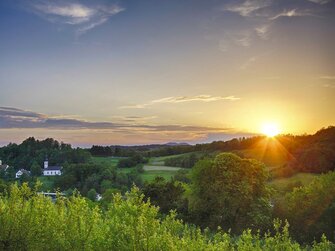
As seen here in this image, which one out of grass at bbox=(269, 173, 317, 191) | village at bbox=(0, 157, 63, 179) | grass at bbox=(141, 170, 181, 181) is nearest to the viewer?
grass at bbox=(269, 173, 317, 191)

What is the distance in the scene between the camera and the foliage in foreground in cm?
1343

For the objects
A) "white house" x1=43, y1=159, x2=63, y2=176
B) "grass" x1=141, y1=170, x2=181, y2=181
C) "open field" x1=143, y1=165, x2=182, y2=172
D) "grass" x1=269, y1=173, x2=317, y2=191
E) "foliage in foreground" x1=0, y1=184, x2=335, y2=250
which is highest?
"foliage in foreground" x1=0, y1=184, x2=335, y2=250

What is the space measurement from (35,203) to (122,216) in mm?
3895

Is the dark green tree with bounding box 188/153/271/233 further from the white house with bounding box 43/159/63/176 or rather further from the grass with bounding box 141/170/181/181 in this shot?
the white house with bounding box 43/159/63/176

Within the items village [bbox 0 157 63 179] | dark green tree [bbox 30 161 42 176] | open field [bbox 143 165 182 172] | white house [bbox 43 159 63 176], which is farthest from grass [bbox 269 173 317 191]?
dark green tree [bbox 30 161 42 176]

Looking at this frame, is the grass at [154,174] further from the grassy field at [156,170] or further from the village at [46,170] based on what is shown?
the village at [46,170]

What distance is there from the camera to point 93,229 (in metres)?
14.5

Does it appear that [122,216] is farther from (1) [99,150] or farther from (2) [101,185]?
(1) [99,150]

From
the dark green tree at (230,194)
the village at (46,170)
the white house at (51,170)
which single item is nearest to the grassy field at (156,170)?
the white house at (51,170)

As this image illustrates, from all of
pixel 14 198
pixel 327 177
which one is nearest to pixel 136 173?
pixel 327 177

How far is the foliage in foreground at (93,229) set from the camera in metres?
13.4

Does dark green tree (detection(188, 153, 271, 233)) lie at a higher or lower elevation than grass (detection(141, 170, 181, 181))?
higher

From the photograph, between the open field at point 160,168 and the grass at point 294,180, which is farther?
the open field at point 160,168

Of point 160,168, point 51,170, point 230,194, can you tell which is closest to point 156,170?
point 160,168
